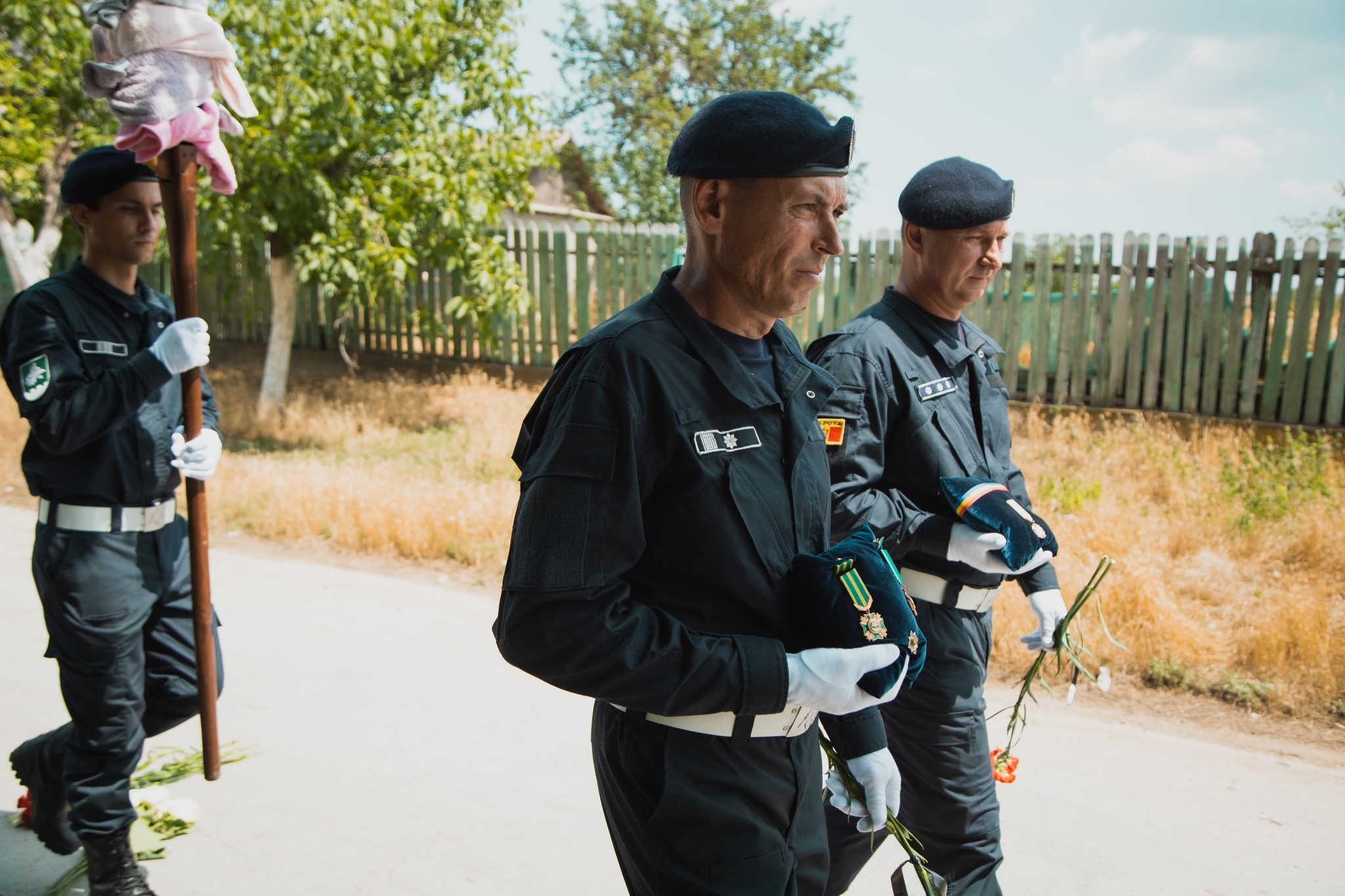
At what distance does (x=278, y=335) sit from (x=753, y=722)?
10702mm

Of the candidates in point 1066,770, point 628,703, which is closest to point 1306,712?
point 1066,770

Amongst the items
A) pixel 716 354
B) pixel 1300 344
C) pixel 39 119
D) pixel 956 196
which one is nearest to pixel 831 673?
pixel 716 354

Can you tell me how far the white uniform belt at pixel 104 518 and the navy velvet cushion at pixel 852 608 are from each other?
226 centimetres

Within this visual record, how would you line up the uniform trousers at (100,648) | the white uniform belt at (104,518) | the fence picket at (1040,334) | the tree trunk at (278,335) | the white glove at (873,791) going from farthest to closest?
the tree trunk at (278,335) < the fence picket at (1040,334) < the white uniform belt at (104,518) < the uniform trousers at (100,648) < the white glove at (873,791)

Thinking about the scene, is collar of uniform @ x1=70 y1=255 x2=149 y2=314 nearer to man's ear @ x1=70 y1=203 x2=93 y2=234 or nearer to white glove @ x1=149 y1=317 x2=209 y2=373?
man's ear @ x1=70 y1=203 x2=93 y2=234

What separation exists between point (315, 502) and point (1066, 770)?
5386 mm

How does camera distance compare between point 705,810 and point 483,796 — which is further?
point 483,796

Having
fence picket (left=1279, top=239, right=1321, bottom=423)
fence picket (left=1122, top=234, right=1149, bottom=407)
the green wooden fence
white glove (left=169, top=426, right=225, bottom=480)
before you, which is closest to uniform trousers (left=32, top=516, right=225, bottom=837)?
white glove (left=169, top=426, right=225, bottom=480)

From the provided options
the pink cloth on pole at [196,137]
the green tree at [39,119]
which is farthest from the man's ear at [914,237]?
the green tree at [39,119]

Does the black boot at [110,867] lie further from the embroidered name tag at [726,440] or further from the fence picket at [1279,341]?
the fence picket at [1279,341]

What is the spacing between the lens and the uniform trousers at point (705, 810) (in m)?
1.73

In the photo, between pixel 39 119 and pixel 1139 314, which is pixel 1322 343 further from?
pixel 39 119

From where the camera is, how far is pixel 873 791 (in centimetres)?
201

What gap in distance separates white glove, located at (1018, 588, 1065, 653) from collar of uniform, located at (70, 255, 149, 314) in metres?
2.95
